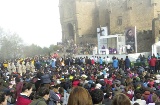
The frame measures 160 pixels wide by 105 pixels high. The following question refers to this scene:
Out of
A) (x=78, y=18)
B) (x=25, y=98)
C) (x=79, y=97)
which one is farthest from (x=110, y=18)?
(x=79, y=97)

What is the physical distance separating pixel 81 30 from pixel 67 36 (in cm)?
388

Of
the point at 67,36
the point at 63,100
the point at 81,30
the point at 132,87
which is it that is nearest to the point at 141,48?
the point at 81,30

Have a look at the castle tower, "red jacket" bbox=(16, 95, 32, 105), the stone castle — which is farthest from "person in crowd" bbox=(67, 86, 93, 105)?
the castle tower

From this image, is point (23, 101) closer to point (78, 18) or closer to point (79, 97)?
point (79, 97)

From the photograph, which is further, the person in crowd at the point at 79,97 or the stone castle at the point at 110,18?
the stone castle at the point at 110,18

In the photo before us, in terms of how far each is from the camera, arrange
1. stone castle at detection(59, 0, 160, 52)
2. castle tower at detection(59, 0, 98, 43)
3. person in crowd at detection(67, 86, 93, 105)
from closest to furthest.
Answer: person in crowd at detection(67, 86, 93, 105)
stone castle at detection(59, 0, 160, 52)
castle tower at detection(59, 0, 98, 43)

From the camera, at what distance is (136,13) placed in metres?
39.7

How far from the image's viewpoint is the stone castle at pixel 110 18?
3416 centimetres

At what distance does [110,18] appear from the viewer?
43.1 meters

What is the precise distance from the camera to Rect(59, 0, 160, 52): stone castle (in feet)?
112

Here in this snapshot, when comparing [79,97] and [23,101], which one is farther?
[23,101]

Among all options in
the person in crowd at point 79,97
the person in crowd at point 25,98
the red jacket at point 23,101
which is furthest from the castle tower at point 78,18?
the person in crowd at point 79,97

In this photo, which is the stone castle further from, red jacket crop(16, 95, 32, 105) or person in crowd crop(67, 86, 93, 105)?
person in crowd crop(67, 86, 93, 105)

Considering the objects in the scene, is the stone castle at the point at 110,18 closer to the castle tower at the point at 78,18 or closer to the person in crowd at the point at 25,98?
the castle tower at the point at 78,18
